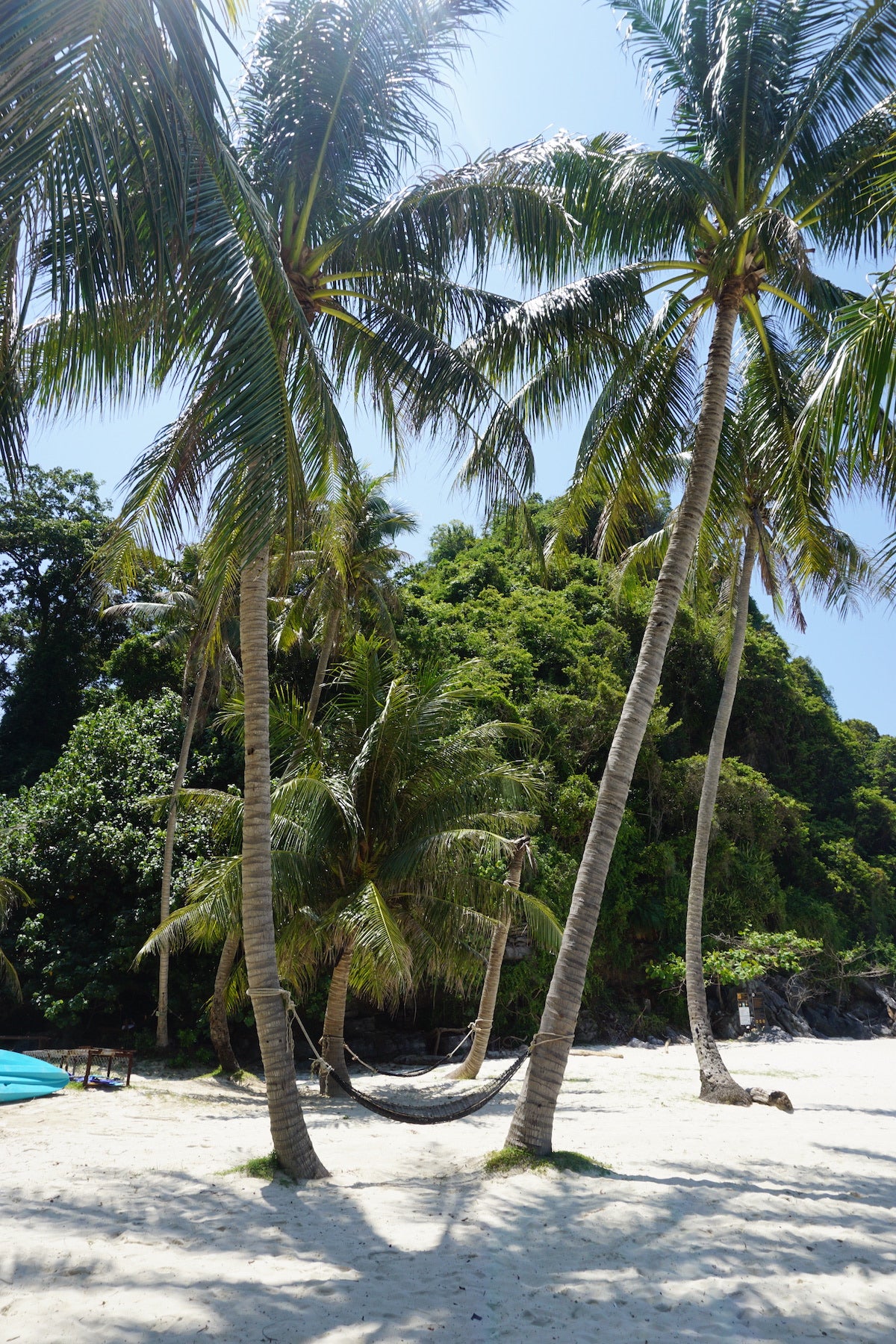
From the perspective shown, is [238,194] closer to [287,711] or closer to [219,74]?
[219,74]

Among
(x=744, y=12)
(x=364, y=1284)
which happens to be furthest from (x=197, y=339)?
(x=744, y=12)

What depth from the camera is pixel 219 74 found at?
3.67 metres

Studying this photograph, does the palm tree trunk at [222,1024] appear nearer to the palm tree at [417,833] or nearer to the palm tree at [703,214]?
the palm tree at [417,833]

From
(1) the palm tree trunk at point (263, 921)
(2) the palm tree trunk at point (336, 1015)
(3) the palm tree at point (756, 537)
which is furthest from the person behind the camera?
(2) the palm tree trunk at point (336, 1015)

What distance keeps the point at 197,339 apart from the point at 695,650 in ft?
67.2

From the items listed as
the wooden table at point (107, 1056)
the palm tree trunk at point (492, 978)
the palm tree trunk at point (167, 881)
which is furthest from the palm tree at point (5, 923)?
the palm tree trunk at point (492, 978)

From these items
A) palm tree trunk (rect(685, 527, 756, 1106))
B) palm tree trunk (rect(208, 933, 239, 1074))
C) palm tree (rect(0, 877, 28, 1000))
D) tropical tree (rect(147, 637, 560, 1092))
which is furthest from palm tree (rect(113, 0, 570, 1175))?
palm tree (rect(0, 877, 28, 1000))

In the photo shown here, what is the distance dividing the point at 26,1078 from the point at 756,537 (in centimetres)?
1121

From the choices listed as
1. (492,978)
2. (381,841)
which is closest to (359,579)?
(381,841)

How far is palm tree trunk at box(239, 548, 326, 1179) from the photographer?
19.5ft

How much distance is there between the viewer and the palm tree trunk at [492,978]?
1070cm

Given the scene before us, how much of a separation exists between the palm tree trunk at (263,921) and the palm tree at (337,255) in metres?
0.01

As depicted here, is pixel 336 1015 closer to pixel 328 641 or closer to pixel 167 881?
pixel 167 881

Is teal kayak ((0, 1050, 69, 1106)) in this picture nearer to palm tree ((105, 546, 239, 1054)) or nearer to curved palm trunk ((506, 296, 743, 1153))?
palm tree ((105, 546, 239, 1054))
